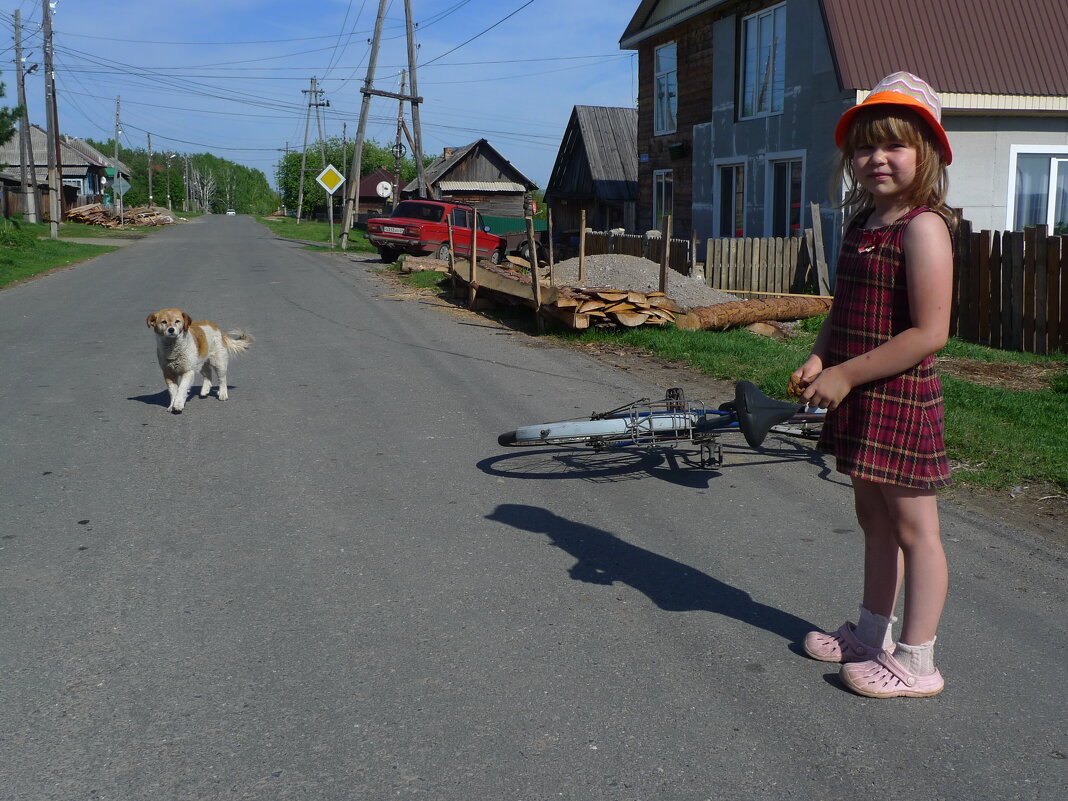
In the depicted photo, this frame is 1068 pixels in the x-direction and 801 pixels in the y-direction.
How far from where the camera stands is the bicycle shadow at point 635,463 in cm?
604

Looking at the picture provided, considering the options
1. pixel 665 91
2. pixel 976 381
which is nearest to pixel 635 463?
pixel 976 381

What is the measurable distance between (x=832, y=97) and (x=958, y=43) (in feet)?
6.58

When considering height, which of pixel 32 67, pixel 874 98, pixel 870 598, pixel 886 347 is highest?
pixel 32 67

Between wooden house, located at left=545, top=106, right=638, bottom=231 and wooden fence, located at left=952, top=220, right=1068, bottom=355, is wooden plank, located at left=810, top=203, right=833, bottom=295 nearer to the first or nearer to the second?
wooden fence, located at left=952, top=220, right=1068, bottom=355

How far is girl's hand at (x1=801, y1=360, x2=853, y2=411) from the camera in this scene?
9.96 feet

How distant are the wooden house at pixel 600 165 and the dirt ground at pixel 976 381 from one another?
18.1 meters

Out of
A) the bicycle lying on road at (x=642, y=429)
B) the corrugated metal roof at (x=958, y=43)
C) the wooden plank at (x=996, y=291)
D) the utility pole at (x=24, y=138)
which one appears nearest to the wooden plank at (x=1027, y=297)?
the wooden plank at (x=996, y=291)

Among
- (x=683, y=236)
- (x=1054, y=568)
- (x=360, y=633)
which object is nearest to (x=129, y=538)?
(x=360, y=633)

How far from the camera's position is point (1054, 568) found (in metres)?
4.52

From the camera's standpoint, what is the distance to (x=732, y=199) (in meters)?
21.1

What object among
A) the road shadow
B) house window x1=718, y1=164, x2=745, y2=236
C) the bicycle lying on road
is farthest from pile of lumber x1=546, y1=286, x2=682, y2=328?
house window x1=718, y1=164, x2=745, y2=236

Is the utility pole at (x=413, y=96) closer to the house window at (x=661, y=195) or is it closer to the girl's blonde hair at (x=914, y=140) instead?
the house window at (x=661, y=195)

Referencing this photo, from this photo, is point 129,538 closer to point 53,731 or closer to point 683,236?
point 53,731

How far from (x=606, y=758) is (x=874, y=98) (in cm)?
213
